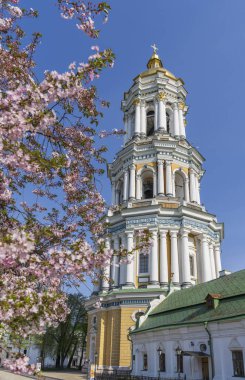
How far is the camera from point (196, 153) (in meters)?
43.2

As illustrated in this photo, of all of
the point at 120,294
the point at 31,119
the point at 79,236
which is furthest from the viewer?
the point at 120,294

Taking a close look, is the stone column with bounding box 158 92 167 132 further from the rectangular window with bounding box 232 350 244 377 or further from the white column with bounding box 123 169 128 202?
the rectangular window with bounding box 232 350 244 377

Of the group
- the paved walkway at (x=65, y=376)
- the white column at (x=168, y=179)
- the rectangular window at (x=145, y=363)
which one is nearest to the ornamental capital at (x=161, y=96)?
the white column at (x=168, y=179)

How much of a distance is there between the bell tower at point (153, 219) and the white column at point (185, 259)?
0.33 ft

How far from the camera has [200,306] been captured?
22.1 meters

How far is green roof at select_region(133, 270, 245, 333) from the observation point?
63.4 ft

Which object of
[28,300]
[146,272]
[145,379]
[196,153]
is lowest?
[145,379]

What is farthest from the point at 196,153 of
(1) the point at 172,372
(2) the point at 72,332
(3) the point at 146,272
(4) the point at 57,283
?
(4) the point at 57,283

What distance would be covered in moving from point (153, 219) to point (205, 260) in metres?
6.73

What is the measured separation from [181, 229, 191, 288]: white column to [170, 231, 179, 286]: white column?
0.62 meters

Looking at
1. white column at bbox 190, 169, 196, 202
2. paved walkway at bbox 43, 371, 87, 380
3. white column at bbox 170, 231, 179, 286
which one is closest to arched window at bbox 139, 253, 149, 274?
white column at bbox 170, 231, 179, 286

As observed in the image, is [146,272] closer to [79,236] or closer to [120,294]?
[120,294]

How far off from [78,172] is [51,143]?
168 cm

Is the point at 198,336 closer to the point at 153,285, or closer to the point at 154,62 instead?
the point at 153,285
